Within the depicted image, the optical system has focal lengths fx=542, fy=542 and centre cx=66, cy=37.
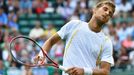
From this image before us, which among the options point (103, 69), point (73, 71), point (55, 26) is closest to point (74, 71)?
point (73, 71)

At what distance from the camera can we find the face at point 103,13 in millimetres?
7164

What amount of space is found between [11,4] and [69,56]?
1204 centimetres

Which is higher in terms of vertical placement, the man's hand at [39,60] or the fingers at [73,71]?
the man's hand at [39,60]

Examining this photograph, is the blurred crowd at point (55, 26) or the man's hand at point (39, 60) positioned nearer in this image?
the man's hand at point (39, 60)

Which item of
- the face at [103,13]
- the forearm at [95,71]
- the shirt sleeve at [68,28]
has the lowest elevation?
the forearm at [95,71]

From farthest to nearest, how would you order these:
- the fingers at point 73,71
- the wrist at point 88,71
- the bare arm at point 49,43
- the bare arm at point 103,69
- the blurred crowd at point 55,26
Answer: the blurred crowd at point 55,26 → the bare arm at point 49,43 → the bare arm at point 103,69 → the wrist at point 88,71 → the fingers at point 73,71

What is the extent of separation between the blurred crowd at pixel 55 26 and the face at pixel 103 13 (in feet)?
19.4

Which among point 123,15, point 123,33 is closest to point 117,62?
point 123,33

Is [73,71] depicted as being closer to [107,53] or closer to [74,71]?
[74,71]

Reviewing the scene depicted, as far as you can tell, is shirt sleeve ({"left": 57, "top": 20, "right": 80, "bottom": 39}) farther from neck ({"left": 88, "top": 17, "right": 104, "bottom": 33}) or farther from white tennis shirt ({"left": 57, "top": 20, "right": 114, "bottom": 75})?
neck ({"left": 88, "top": 17, "right": 104, "bottom": 33})

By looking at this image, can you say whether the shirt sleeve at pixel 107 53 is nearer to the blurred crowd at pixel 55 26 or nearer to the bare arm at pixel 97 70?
the bare arm at pixel 97 70

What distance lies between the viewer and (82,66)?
23.6 feet

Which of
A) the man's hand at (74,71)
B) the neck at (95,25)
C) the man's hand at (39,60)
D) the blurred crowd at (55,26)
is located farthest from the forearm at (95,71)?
the blurred crowd at (55,26)

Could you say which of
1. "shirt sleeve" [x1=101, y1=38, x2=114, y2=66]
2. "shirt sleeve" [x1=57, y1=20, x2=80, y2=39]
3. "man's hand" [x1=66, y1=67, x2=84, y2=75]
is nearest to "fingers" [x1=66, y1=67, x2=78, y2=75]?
"man's hand" [x1=66, y1=67, x2=84, y2=75]
